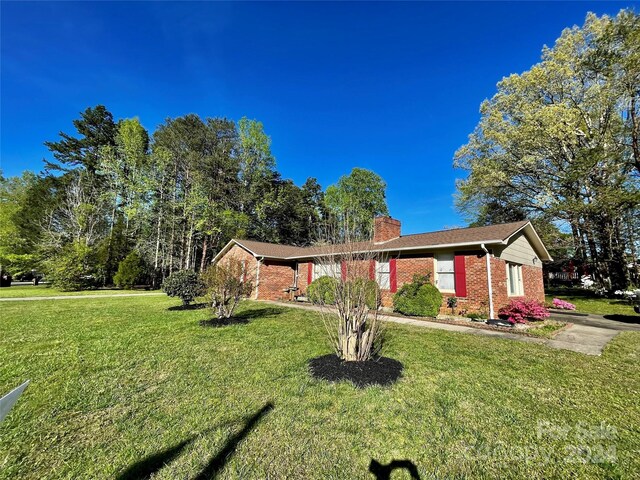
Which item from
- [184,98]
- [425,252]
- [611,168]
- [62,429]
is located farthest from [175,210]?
[611,168]

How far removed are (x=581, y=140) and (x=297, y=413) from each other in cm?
2354

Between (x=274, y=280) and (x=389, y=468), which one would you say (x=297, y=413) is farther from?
(x=274, y=280)

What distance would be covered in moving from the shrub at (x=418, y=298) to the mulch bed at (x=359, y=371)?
19.8 feet

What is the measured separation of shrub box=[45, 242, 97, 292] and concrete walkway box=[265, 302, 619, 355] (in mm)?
22551

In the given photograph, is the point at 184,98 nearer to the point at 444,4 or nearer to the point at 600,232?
the point at 444,4

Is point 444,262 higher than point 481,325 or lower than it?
higher

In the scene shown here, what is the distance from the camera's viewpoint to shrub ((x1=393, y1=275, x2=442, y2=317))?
33.5 feet

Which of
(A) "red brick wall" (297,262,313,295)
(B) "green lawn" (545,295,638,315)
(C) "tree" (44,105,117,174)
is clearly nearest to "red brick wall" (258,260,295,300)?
(A) "red brick wall" (297,262,313,295)

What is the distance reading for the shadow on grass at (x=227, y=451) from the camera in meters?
2.26

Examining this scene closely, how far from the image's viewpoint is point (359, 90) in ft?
52.3

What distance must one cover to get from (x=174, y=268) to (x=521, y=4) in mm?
29072

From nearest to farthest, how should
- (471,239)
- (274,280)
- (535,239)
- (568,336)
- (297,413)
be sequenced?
(297,413)
(568,336)
(471,239)
(535,239)
(274,280)

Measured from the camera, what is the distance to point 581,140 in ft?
56.6

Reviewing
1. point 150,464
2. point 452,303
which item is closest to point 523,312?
point 452,303
